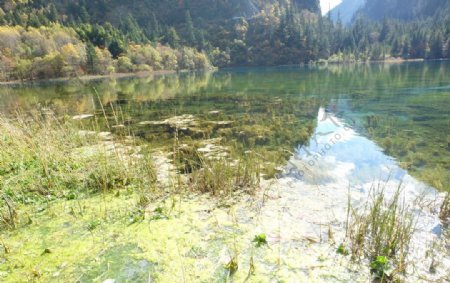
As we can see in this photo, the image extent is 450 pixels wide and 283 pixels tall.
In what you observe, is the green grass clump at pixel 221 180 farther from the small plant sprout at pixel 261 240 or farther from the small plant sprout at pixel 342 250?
the small plant sprout at pixel 342 250

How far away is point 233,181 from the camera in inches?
266

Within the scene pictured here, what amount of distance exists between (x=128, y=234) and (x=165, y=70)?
93171 mm

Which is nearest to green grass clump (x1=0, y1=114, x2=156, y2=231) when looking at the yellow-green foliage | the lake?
the lake

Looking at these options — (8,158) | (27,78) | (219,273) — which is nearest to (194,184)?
(219,273)

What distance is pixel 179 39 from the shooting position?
420 feet

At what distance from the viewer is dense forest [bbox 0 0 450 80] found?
231ft

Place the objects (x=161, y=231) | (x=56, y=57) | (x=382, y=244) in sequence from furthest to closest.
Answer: (x=56, y=57) → (x=161, y=231) → (x=382, y=244)

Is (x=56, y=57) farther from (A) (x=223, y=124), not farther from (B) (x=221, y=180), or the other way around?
(B) (x=221, y=180)

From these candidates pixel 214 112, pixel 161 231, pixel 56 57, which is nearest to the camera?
pixel 161 231

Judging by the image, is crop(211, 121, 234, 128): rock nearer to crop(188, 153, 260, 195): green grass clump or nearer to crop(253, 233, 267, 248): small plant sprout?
crop(188, 153, 260, 195): green grass clump

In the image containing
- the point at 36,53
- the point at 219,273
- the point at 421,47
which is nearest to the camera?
the point at 219,273

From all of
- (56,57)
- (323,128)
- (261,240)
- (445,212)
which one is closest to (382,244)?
(261,240)

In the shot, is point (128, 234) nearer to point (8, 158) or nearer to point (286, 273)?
point (286, 273)

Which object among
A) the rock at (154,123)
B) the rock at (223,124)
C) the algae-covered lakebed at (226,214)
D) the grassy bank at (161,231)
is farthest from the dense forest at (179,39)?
the grassy bank at (161,231)
